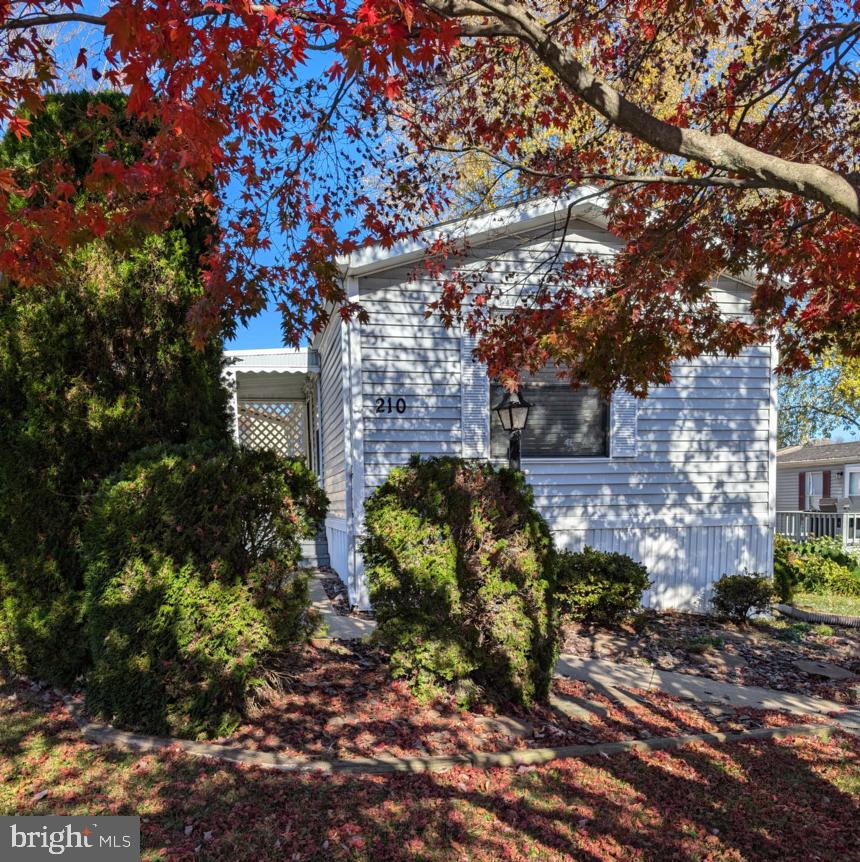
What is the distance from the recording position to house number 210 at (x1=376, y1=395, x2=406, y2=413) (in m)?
8.49

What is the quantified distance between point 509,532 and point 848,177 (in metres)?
3.08

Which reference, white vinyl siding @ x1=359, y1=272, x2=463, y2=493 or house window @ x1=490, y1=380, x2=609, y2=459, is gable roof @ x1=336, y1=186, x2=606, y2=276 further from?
house window @ x1=490, y1=380, x2=609, y2=459

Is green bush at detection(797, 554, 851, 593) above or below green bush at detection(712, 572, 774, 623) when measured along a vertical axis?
below

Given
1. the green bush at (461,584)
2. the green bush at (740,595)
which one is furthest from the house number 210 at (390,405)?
the green bush at (740,595)

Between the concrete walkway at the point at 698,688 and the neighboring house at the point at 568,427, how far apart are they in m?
2.90

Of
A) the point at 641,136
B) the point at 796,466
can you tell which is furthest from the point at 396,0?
the point at 796,466

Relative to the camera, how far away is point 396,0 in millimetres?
2979

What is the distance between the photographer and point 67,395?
16.7 ft

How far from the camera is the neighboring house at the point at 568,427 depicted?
27.9ft

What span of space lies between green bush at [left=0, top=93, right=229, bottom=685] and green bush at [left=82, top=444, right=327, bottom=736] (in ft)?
2.54

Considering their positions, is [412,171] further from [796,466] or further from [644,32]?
[796,466]

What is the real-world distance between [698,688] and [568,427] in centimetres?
412

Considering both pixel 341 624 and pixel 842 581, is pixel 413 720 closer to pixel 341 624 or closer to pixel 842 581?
pixel 341 624

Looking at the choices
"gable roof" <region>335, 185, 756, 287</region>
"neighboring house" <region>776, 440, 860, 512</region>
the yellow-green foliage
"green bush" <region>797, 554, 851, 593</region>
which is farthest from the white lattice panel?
"neighboring house" <region>776, 440, 860, 512</region>
